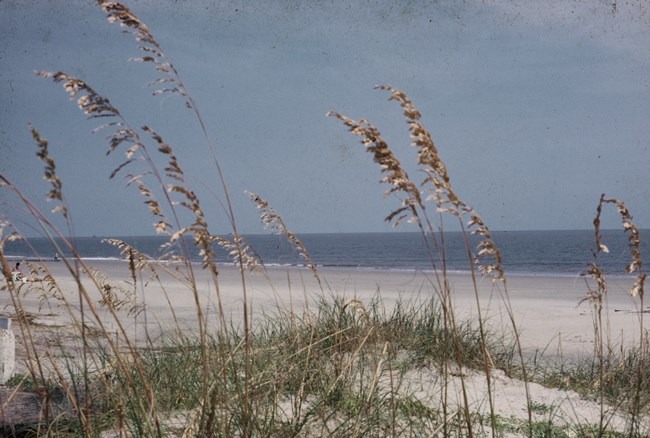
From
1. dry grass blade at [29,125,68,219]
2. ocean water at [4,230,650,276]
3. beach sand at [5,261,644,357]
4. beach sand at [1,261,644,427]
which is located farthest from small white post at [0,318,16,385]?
dry grass blade at [29,125,68,219]

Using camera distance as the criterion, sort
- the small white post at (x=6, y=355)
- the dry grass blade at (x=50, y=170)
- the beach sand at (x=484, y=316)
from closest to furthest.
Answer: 1. the dry grass blade at (x=50, y=170)
2. the beach sand at (x=484, y=316)
3. the small white post at (x=6, y=355)

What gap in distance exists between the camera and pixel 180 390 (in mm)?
3516

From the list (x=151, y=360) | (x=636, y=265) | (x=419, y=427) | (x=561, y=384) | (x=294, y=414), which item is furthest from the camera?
(x=561, y=384)

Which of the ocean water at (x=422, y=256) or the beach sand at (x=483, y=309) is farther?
the ocean water at (x=422, y=256)

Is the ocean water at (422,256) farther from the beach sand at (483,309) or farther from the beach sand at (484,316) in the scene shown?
the beach sand at (483,309)

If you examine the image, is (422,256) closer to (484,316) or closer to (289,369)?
(484,316)

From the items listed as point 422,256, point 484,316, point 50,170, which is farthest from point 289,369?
point 422,256

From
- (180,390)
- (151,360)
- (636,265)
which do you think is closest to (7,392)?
(151,360)

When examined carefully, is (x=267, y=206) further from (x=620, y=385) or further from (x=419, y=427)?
(x=620, y=385)

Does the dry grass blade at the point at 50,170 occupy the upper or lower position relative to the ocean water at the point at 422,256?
upper

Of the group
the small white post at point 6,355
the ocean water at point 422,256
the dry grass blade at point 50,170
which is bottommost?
the ocean water at point 422,256

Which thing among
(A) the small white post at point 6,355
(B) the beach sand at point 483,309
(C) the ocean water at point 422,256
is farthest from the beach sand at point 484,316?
(C) the ocean water at point 422,256

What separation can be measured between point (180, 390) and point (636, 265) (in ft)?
7.88

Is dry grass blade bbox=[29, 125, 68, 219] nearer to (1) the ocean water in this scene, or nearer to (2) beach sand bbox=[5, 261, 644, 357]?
(1) the ocean water
